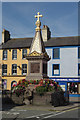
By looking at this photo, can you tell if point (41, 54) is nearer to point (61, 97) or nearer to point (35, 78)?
point (35, 78)

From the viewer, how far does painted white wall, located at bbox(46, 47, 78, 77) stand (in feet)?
104

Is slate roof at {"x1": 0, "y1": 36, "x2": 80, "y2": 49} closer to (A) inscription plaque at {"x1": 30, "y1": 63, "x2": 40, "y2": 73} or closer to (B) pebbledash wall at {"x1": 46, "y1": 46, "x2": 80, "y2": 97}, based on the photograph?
(B) pebbledash wall at {"x1": 46, "y1": 46, "x2": 80, "y2": 97}

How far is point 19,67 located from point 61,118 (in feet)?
82.7

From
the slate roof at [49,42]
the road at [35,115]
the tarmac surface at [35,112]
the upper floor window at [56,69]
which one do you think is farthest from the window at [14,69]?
the road at [35,115]

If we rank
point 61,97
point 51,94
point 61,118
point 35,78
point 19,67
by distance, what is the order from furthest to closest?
1. point 19,67
2. point 35,78
3. point 61,97
4. point 51,94
5. point 61,118

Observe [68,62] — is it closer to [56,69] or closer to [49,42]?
[56,69]

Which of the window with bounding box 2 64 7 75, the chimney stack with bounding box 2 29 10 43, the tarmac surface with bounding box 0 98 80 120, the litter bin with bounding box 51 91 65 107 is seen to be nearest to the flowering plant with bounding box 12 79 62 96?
the litter bin with bounding box 51 91 65 107

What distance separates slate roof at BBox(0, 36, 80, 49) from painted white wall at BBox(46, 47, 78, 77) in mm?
1175

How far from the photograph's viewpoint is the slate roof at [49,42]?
108 ft

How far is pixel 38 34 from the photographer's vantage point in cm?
1778

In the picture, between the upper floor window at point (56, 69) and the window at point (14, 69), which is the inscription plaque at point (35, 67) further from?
the window at point (14, 69)

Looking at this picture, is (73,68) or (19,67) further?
(19,67)

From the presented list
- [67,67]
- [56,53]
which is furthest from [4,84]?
[67,67]

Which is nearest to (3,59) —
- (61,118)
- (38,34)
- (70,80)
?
(70,80)
